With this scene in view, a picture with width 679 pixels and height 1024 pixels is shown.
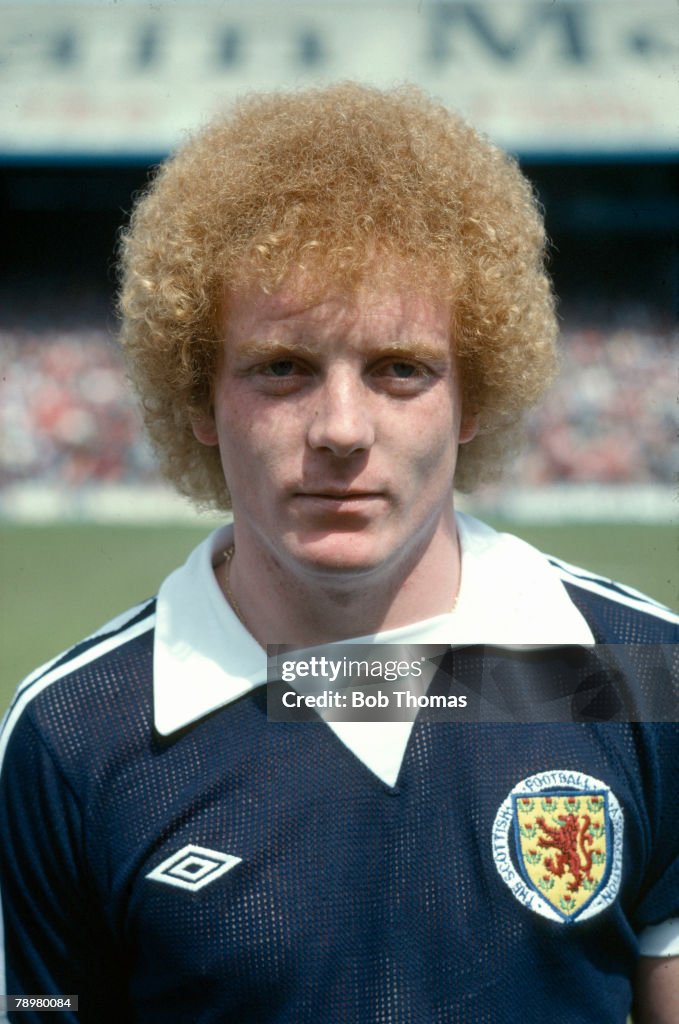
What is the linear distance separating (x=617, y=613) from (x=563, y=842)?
1.25ft

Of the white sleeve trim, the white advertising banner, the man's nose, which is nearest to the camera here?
the man's nose

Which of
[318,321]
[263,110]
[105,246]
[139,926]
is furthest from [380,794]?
[105,246]

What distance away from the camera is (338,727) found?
1.51 metres

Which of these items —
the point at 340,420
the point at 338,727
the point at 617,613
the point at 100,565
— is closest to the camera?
the point at 340,420

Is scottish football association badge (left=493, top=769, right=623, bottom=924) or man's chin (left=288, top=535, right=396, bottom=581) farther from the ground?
man's chin (left=288, top=535, right=396, bottom=581)

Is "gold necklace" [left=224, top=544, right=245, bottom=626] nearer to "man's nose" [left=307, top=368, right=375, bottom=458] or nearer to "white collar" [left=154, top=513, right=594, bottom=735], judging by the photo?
"white collar" [left=154, top=513, right=594, bottom=735]

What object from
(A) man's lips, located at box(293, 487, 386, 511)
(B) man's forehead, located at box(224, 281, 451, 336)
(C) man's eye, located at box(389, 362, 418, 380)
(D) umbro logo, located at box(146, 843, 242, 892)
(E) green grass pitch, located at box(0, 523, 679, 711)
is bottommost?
(D) umbro logo, located at box(146, 843, 242, 892)

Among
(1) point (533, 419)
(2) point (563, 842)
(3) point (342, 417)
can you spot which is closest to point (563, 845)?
(2) point (563, 842)

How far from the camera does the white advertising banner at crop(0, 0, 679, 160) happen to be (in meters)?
11.4

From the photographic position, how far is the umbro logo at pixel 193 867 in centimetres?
144

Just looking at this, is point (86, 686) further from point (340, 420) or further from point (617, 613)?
point (617, 613)

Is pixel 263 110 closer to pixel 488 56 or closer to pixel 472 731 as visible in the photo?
pixel 472 731

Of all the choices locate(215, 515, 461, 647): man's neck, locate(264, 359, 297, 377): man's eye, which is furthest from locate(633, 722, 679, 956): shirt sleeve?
locate(264, 359, 297, 377): man's eye

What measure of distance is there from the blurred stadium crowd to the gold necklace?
1122 centimetres
